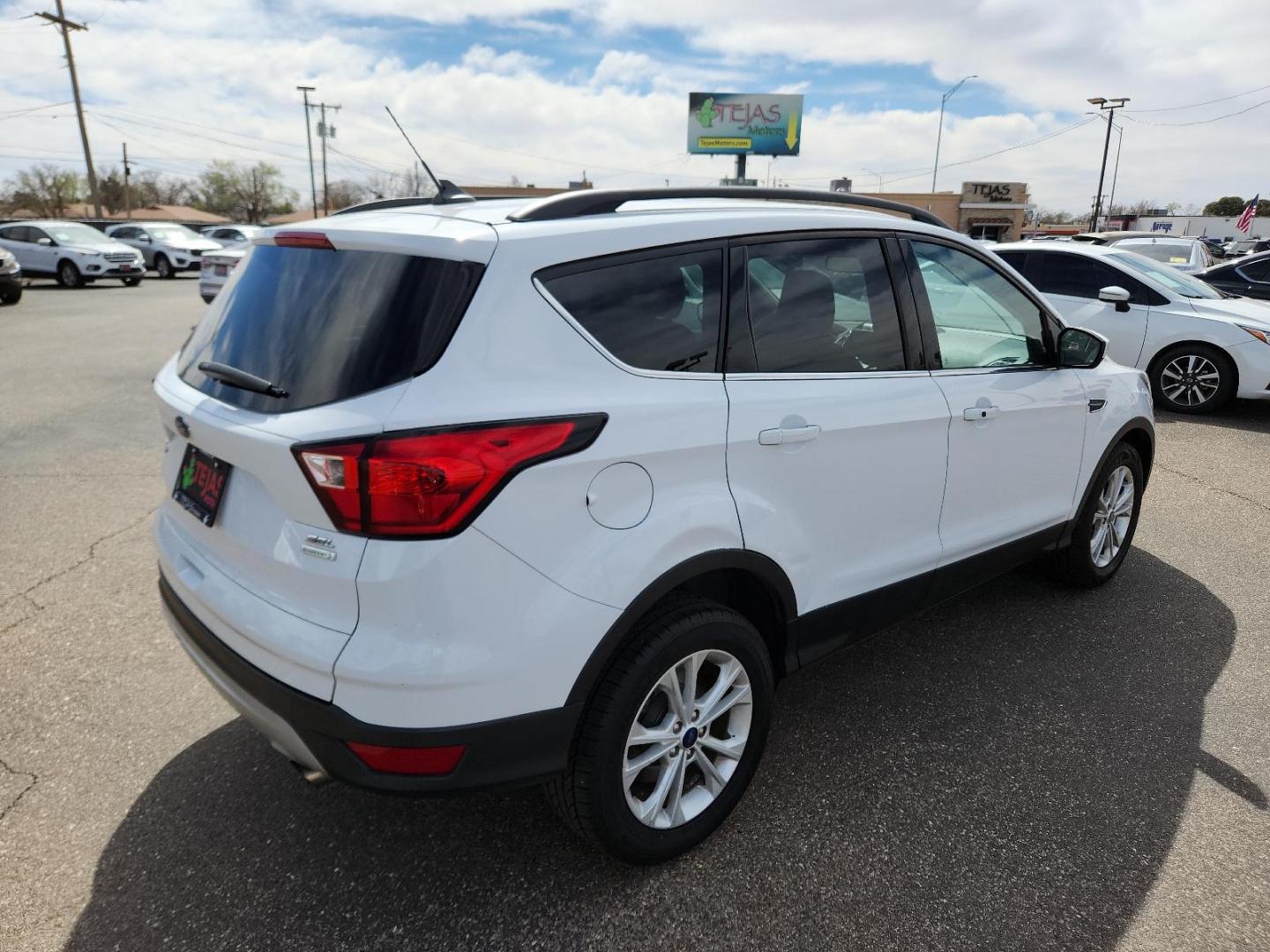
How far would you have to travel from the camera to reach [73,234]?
23859mm

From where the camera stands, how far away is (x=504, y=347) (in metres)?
1.97

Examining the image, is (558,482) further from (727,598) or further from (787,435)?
(727,598)

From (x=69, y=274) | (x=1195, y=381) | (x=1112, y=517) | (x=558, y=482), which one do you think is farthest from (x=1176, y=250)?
(x=69, y=274)

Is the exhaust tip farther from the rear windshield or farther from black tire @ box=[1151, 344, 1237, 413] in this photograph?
black tire @ box=[1151, 344, 1237, 413]

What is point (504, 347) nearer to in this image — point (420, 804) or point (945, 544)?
point (420, 804)

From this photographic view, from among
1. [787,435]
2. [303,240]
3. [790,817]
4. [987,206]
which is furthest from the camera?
[987,206]

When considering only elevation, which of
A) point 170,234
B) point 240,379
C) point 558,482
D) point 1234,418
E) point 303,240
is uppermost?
point 303,240

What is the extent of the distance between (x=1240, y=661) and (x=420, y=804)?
343cm

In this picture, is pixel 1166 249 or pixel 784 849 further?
pixel 1166 249

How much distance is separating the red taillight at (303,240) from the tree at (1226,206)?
353ft

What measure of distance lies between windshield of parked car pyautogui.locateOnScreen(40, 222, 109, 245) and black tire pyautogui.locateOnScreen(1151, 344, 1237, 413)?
84.8ft

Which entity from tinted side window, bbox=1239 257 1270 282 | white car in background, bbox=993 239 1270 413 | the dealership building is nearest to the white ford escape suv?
white car in background, bbox=993 239 1270 413

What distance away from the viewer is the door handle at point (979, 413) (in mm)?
3117

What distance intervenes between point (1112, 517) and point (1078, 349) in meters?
1.15
